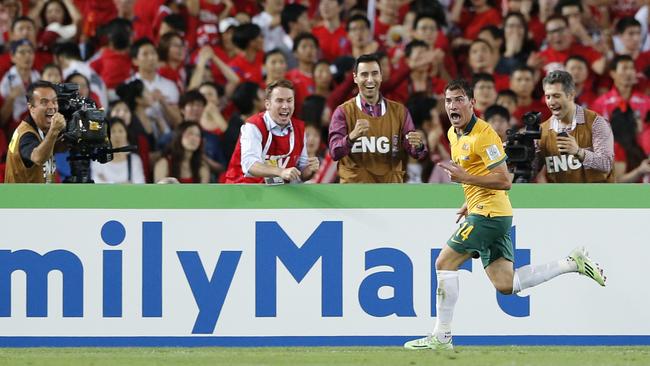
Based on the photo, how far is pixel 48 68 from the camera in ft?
44.3

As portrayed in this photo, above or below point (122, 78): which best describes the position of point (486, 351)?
below

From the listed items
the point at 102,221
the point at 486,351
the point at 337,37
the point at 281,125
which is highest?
the point at 337,37

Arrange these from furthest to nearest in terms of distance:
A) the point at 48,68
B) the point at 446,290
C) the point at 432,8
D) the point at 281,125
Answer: the point at 432,8, the point at 48,68, the point at 281,125, the point at 446,290

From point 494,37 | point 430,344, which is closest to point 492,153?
point 430,344

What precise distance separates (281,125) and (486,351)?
2.50m

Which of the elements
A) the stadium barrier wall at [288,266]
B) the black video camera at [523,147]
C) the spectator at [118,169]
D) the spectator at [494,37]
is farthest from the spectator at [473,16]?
the stadium barrier wall at [288,266]

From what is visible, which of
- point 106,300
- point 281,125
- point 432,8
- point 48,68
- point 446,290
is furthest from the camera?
point 432,8

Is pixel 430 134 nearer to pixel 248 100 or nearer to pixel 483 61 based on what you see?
pixel 483 61

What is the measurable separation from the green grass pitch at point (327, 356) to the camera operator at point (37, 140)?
1510 millimetres

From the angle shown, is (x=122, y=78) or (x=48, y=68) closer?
(x=48, y=68)

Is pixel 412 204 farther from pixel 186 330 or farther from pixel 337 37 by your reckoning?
pixel 337 37

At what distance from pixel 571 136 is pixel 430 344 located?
2.31 metres

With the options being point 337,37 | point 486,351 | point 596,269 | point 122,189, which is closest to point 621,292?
point 596,269

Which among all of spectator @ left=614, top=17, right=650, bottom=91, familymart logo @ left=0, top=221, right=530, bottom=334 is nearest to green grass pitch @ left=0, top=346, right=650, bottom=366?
familymart logo @ left=0, top=221, right=530, bottom=334
